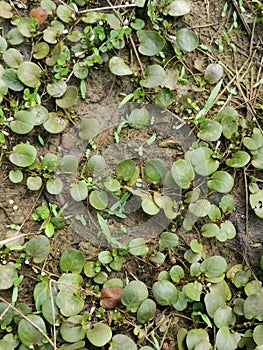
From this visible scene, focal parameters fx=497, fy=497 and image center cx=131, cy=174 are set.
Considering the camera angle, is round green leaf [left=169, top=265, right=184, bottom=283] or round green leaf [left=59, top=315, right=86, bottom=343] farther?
round green leaf [left=169, top=265, right=184, bottom=283]

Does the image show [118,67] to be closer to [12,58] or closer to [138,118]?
[138,118]

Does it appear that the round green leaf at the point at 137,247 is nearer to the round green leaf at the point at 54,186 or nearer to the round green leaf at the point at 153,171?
the round green leaf at the point at 153,171

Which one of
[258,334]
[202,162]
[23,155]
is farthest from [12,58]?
[258,334]

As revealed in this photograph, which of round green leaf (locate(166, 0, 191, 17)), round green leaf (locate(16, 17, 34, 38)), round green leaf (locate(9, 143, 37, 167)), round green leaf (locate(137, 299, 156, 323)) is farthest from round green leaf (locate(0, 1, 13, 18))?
round green leaf (locate(137, 299, 156, 323))

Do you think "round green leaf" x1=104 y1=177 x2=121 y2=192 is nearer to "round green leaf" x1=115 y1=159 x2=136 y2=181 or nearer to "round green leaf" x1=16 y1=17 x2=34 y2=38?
"round green leaf" x1=115 y1=159 x2=136 y2=181

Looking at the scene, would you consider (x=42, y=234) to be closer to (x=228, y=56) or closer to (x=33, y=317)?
(x=33, y=317)

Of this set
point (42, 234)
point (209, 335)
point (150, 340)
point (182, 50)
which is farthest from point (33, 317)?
point (182, 50)
